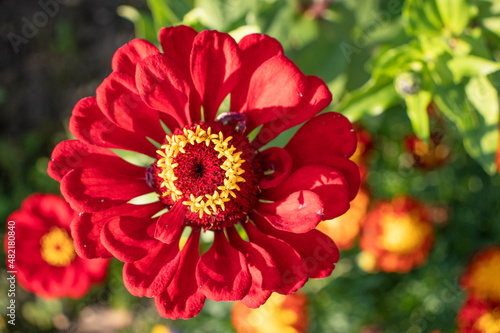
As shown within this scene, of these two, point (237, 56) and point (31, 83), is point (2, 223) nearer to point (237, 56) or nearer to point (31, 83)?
point (31, 83)

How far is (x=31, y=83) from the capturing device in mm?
3324

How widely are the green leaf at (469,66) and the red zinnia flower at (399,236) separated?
899 millimetres

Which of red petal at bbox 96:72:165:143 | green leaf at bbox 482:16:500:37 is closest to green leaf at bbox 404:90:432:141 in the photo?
green leaf at bbox 482:16:500:37

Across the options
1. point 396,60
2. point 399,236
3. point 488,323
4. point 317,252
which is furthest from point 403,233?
point 317,252

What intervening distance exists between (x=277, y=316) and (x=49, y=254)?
1.26 meters

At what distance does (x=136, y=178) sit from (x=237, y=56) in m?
0.43

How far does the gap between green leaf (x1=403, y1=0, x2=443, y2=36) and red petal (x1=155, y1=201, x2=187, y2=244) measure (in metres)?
1.02

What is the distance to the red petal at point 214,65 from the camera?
103cm

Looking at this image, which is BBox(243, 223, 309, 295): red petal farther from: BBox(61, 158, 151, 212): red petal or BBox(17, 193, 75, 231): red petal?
BBox(17, 193, 75, 231): red petal

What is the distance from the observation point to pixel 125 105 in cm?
105

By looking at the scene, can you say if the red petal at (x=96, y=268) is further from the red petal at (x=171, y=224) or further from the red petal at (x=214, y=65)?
the red petal at (x=214, y=65)

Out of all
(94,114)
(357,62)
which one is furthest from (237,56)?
(357,62)

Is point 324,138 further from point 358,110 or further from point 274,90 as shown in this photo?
point 358,110

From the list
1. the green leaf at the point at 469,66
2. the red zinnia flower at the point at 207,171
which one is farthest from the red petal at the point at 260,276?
the green leaf at the point at 469,66
